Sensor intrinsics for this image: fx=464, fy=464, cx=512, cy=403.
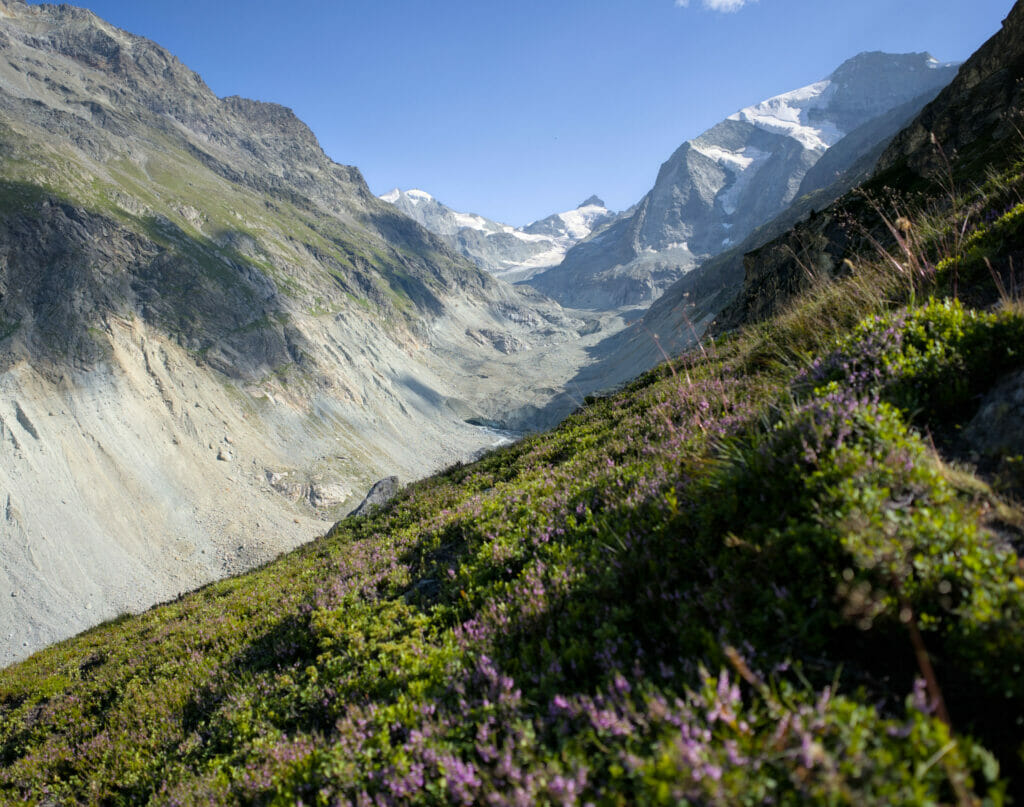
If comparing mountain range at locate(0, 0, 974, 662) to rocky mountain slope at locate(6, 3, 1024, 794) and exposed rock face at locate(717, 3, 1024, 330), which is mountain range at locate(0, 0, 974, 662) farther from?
exposed rock face at locate(717, 3, 1024, 330)

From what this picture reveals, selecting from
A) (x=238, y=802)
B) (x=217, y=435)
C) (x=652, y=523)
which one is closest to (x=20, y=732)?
(x=238, y=802)

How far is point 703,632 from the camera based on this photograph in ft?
9.41

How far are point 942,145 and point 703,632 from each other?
27763 millimetres

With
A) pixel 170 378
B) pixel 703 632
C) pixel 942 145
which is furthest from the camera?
pixel 170 378

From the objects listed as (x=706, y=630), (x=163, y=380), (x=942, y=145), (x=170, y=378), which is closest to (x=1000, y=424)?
(x=706, y=630)

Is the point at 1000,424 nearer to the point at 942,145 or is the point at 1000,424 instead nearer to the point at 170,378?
the point at 942,145

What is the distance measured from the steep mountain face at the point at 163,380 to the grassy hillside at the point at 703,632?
52144 millimetres

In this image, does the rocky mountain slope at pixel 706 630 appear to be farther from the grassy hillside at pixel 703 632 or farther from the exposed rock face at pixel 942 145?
the exposed rock face at pixel 942 145

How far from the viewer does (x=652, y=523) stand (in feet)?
14.1

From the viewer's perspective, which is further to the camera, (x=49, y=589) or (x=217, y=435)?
(x=217, y=435)

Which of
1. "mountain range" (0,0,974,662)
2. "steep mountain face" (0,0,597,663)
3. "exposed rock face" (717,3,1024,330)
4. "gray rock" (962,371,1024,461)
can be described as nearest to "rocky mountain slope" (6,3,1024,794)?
"gray rock" (962,371,1024,461)

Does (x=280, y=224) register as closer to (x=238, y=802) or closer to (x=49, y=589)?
(x=49, y=589)

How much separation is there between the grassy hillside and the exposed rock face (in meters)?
9.50

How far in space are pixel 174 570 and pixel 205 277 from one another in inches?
2489
